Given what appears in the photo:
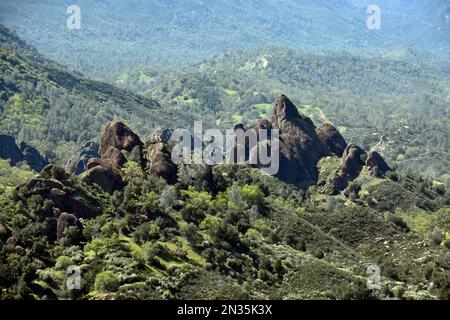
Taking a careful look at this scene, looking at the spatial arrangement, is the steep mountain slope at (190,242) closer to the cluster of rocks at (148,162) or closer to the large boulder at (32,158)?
the cluster of rocks at (148,162)

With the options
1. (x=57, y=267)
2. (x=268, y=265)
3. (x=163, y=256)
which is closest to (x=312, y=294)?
(x=268, y=265)

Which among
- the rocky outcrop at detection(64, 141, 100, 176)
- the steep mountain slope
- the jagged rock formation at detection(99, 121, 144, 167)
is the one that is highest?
the jagged rock formation at detection(99, 121, 144, 167)

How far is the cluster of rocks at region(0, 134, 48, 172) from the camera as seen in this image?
18125cm

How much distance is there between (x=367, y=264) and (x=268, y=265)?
1596 cm

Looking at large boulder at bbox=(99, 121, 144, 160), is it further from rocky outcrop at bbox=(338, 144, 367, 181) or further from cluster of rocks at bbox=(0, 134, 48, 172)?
cluster of rocks at bbox=(0, 134, 48, 172)

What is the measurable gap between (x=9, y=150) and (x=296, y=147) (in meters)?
83.1

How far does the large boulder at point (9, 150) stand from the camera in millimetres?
180875

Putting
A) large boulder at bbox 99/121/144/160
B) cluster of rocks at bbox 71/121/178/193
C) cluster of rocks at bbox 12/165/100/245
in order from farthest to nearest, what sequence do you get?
large boulder at bbox 99/121/144/160 < cluster of rocks at bbox 71/121/178/193 < cluster of rocks at bbox 12/165/100/245

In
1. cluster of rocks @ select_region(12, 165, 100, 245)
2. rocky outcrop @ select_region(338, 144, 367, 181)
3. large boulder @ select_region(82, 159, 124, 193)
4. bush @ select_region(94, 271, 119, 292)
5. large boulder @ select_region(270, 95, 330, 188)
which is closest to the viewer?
bush @ select_region(94, 271, 119, 292)

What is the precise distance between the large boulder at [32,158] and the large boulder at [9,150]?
4.15ft

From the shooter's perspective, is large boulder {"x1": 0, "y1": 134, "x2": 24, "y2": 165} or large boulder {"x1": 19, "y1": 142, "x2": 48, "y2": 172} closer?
large boulder {"x1": 0, "y1": 134, "x2": 24, "y2": 165}

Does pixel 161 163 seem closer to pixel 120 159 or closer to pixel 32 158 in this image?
pixel 120 159

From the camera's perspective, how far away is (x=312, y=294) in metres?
69.7

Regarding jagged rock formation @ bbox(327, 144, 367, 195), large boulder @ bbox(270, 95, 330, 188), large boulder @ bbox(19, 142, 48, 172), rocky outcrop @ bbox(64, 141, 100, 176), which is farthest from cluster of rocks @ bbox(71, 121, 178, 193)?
large boulder @ bbox(19, 142, 48, 172)
